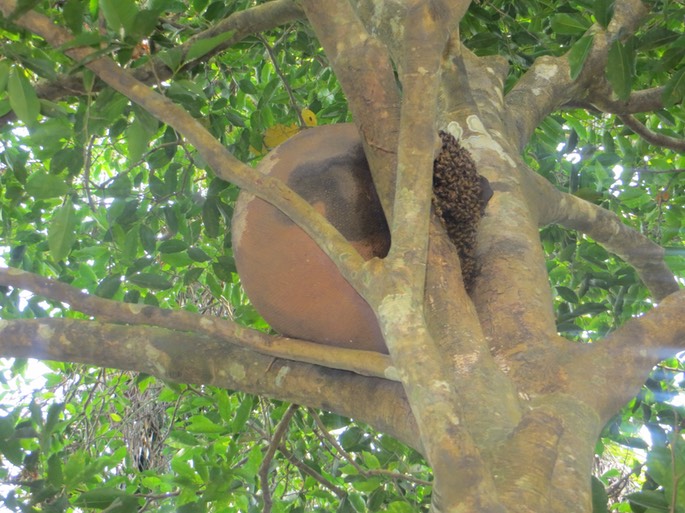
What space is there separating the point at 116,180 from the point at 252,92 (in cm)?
93

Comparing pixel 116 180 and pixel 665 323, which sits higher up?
pixel 116 180

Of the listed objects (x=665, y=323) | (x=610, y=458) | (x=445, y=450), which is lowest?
(x=445, y=450)

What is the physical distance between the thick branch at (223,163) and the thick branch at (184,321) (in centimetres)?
21

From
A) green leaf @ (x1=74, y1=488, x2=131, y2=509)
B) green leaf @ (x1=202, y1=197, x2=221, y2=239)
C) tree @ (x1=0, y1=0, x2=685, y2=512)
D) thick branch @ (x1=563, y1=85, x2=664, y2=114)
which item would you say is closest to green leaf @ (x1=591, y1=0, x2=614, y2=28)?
tree @ (x1=0, y1=0, x2=685, y2=512)

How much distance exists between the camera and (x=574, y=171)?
3.05m

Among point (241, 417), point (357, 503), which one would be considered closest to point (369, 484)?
point (357, 503)

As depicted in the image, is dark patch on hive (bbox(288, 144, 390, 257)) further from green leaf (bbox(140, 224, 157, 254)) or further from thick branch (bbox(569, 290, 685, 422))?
green leaf (bbox(140, 224, 157, 254))

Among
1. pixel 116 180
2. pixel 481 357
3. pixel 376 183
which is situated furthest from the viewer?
pixel 116 180

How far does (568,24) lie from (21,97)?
171 centimetres

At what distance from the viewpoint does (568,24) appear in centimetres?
251

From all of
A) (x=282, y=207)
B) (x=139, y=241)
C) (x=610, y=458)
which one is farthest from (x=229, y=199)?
(x=610, y=458)

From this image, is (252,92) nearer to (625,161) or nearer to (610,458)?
(625,161)

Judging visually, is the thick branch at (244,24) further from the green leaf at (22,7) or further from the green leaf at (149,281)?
the green leaf at (22,7)

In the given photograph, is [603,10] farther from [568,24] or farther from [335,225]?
[335,225]
